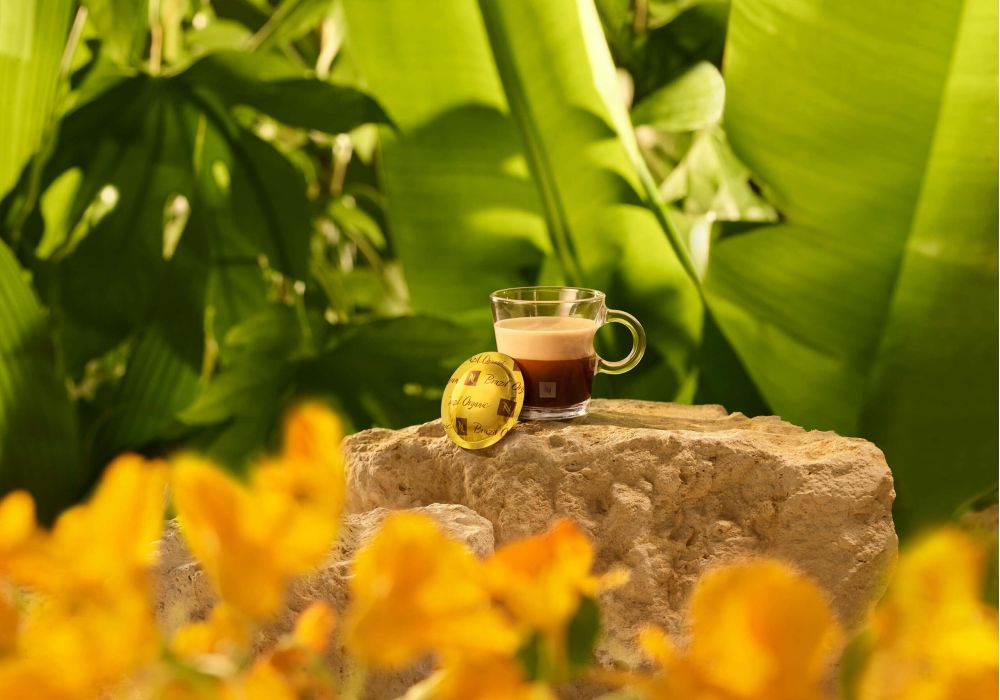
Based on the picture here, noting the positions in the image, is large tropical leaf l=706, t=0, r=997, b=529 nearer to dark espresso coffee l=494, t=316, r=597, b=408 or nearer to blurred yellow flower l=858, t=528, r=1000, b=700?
dark espresso coffee l=494, t=316, r=597, b=408

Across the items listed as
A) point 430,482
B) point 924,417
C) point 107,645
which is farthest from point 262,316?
point 107,645

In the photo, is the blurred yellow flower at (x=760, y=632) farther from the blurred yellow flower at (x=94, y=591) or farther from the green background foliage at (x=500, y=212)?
the green background foliage at (x=500, y=212)

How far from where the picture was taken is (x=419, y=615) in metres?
0.11

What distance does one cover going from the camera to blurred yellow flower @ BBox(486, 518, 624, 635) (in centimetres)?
12

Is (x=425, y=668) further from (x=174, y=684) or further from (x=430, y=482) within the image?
(x=174, y=684)

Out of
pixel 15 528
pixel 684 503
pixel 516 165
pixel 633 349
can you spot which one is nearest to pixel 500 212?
pixel 516 165

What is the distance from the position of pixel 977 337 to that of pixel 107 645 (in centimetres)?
75

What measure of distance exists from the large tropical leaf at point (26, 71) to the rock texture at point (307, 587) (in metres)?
0.55

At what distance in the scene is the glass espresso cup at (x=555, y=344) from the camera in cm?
54

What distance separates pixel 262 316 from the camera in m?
0.86

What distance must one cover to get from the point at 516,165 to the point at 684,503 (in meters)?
0.39

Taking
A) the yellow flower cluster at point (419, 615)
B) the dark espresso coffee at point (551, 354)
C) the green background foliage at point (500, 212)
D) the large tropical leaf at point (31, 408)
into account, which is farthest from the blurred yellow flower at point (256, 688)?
the large tropical leaf at point (31, 408)

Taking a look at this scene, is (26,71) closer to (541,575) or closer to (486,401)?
(486,401)

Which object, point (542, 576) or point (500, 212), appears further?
point (500, 212)
